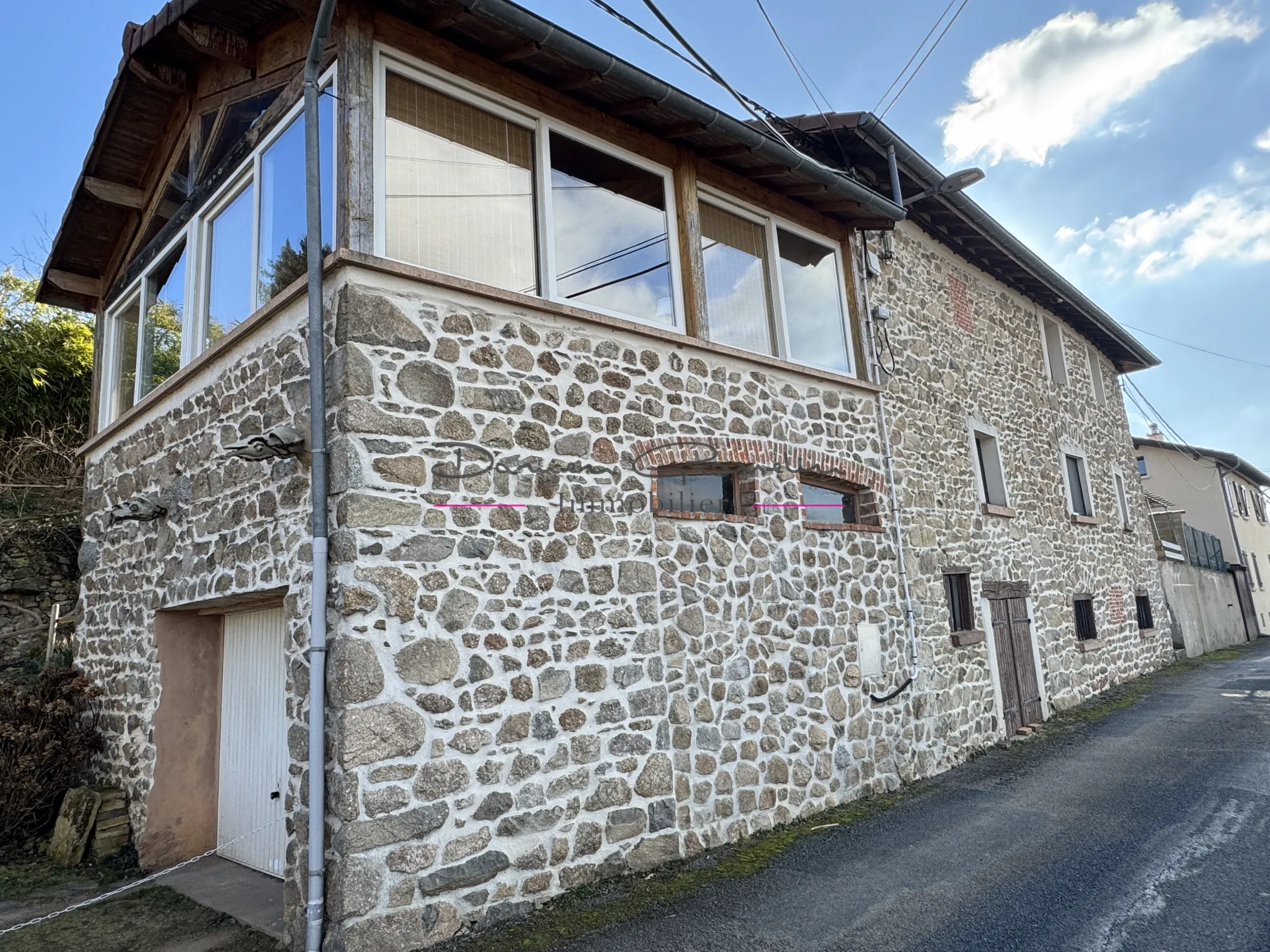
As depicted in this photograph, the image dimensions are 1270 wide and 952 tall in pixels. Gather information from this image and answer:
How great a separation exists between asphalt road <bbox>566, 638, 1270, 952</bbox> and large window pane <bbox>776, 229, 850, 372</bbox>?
412cm

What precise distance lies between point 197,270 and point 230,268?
0.59 metres

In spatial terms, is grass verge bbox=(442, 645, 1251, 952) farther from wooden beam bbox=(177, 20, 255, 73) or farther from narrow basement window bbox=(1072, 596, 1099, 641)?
wooden beam bbox=(177, 20, 255, 73)

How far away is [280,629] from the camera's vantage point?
557cm

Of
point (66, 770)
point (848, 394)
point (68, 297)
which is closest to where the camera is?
point (66, 770)

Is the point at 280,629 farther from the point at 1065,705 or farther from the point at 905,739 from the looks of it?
the point at 1065,705

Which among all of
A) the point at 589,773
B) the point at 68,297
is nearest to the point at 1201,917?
the point at 589,773

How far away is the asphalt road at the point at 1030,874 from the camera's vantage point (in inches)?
157

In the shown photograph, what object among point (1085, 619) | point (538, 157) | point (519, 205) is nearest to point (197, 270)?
point (519, 205)

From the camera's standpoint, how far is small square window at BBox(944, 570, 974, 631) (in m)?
8.59

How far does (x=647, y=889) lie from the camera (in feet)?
15.8

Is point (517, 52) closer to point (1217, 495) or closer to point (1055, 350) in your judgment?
point (1055, 350)

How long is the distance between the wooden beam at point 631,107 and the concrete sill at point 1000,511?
628cm

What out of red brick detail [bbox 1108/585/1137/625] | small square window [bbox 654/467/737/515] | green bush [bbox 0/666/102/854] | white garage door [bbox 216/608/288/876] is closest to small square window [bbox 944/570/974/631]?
small square window [bbox 654/467/737/515]

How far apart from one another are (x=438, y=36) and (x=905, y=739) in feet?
22.7
